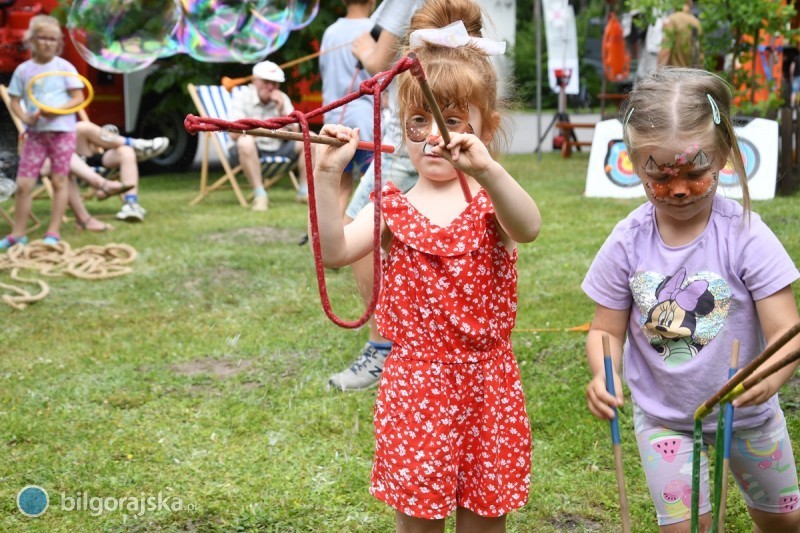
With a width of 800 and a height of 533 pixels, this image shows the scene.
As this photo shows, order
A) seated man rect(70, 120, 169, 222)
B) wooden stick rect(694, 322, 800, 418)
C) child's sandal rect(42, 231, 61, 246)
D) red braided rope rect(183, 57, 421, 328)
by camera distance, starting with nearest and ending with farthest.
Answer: wooden stick rect(694, 322, 800, 418) → red braided rope rect(183, 57, 421, 328) → child's sandal rect(42, 231, 61, 246) → seated man rect(70, 120, 169, 222)

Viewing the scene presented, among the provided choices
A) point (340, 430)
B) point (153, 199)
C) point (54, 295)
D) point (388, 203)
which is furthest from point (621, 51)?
point (388, 203)

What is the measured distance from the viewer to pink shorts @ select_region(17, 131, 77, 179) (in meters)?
7.27

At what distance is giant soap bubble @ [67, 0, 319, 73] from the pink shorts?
3.99 ft

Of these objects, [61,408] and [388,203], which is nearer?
[388,203]

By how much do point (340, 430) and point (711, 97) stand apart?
6.22 feet

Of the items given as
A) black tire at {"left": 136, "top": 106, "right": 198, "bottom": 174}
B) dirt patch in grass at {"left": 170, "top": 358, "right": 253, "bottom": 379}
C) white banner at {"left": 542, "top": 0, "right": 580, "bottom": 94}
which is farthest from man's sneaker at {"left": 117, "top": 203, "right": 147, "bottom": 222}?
white banner at {"left": 542, "top": 0, "right": 580, "bottom": 94}

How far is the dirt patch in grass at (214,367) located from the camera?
13.8 feet

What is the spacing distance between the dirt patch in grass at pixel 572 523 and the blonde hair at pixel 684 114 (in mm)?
1116

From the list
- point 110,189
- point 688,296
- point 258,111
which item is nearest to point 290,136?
point 688,296

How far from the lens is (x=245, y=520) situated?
112 inches

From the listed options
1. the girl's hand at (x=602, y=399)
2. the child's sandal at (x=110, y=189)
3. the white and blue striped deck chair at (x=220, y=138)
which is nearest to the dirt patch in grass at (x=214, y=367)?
the girl's hand at (x=602, y=399)

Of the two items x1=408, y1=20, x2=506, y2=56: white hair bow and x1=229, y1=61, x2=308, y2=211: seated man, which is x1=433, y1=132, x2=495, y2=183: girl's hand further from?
x1=229, y1=61, x2=308, y2=211: seated man

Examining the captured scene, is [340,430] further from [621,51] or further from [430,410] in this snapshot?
[621,51]

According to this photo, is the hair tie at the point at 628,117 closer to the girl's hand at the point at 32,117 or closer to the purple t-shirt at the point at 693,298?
the purple t-shirt at the point at 693,298
